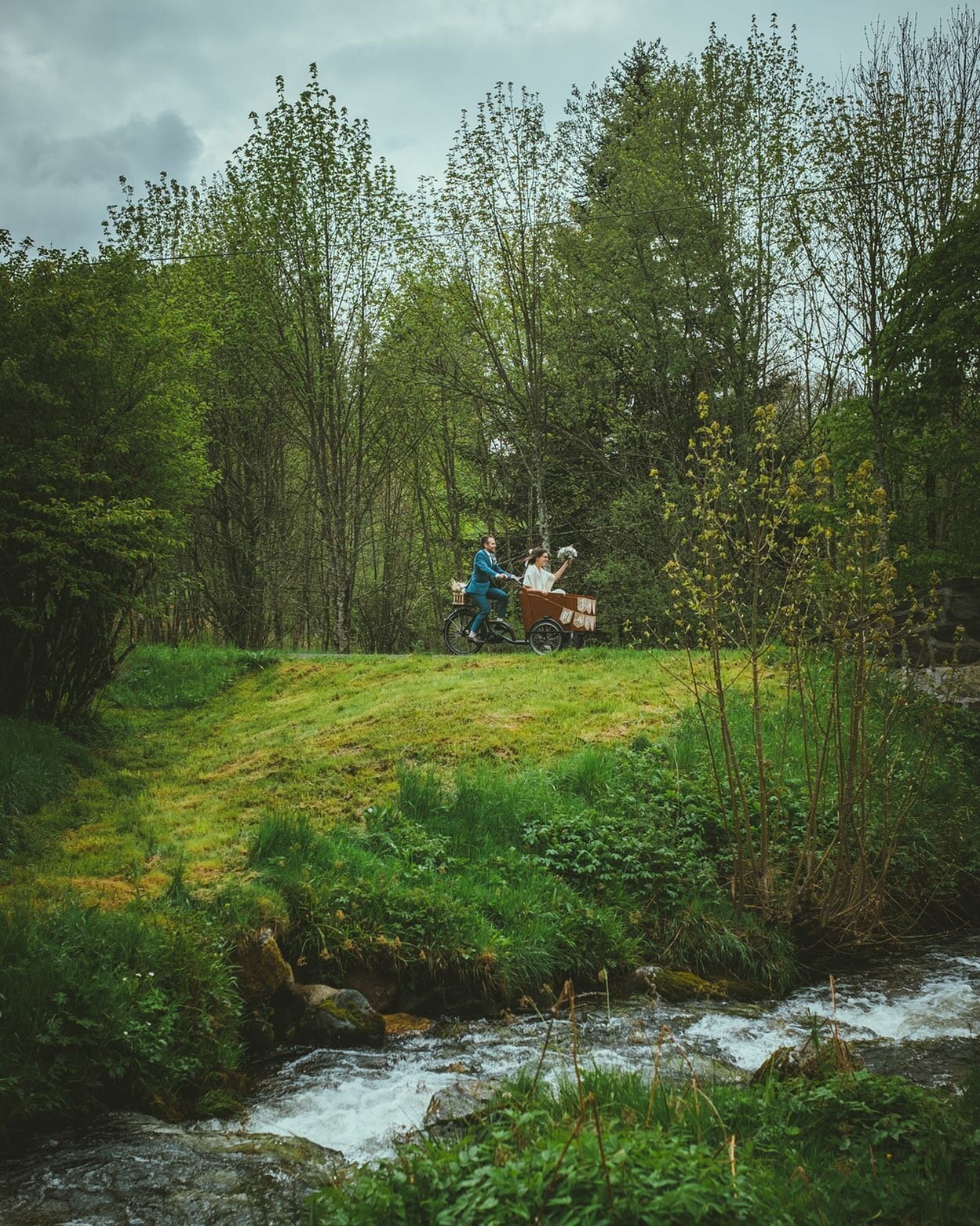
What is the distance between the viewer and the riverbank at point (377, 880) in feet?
14.9

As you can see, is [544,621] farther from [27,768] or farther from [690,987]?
[690,987]

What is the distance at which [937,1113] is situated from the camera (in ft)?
11.6

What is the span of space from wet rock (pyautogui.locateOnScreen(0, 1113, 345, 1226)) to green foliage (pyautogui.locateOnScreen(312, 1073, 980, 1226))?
0.46 m

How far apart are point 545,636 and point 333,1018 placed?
9810 millimetres

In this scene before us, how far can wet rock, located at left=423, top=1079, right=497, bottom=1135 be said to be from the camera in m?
3.87

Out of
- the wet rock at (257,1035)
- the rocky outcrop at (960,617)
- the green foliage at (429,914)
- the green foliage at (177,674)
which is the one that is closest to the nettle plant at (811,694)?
the green foliage at (429,914)

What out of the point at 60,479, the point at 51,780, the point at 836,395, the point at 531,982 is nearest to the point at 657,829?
the point at 531,982

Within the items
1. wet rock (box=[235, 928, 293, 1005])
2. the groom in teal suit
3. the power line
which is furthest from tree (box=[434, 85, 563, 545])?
wet rock (box=[235, 928, 293, 1005])

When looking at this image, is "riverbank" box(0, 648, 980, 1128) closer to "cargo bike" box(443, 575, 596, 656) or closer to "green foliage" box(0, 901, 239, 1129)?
"green foliage" box(0, 901, 239, 1129)

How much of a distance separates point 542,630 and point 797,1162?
1176 cm

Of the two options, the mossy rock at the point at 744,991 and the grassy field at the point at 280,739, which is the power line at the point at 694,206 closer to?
the grassy field at the point at 280,739

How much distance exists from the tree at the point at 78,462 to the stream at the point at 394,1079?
21.8ft

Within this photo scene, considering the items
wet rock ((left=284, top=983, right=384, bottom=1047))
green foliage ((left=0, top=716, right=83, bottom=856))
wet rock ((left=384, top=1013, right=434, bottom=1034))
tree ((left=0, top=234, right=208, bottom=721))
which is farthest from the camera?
Answer: tree ((left=0, top=234, right=208, bottom=721))

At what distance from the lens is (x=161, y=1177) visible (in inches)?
146
